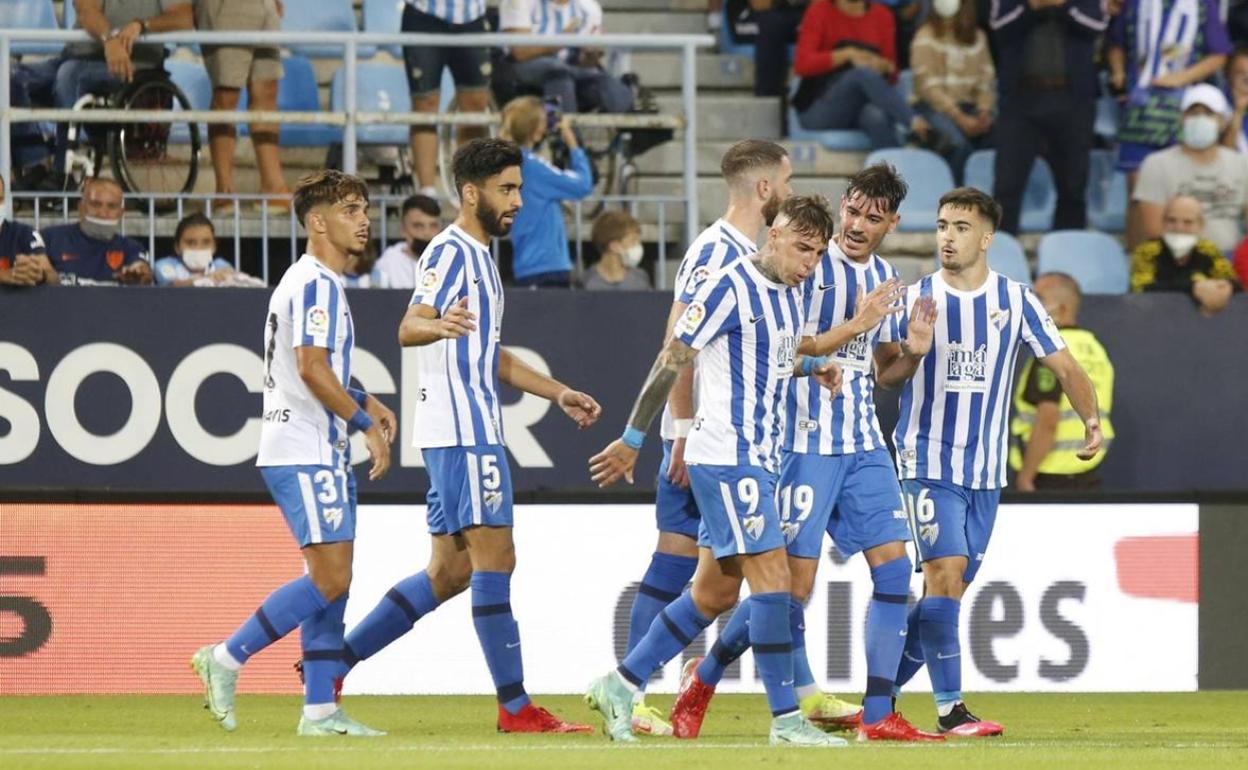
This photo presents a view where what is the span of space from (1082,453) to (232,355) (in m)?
5.09

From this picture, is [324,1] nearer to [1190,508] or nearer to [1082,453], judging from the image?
[1190,508]

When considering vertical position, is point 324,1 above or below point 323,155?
above

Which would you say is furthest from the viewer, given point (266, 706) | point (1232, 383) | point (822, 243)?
point (1232, 383)

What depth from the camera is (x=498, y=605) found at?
8.53 metres

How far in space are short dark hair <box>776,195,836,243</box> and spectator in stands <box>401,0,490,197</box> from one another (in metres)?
5.05

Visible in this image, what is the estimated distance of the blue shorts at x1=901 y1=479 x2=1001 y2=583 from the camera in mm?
8859

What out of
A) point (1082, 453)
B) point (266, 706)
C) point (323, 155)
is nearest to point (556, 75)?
point (323, 155)

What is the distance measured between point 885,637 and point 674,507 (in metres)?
0.98

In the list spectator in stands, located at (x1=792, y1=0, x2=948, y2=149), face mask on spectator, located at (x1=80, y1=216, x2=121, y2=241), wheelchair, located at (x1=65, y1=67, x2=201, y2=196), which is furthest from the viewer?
spectator in stands, located at (x1=792, y1=0, x2=948, y2=149)

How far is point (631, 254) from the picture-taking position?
1278 cm

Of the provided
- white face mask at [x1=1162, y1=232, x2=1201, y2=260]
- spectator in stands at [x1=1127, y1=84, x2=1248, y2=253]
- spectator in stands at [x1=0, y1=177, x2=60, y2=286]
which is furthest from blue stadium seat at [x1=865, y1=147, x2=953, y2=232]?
spectator in stands at [x1=0, y1=177, x2=60, y2=286]

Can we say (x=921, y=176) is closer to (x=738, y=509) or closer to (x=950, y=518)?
(x=950, y=518)

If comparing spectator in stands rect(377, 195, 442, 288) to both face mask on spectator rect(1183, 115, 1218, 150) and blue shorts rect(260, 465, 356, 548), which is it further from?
face mask on spectator rect(1183, 115, 1218, 150)

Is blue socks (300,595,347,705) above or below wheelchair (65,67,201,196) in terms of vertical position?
below
